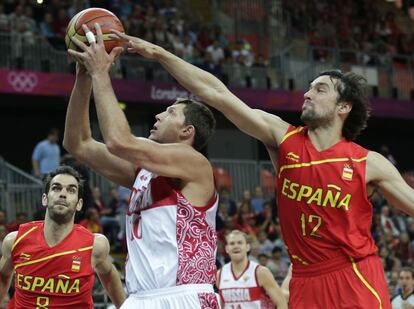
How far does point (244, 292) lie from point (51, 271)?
428 cm

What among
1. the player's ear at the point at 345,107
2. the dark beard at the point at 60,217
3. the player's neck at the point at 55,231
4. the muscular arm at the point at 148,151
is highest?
the player's ear at the point at 345,107

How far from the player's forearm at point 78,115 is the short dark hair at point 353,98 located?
1.55 metres

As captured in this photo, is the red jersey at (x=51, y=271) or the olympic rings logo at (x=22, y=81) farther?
the olympic rings logo at (x=22, y=81)

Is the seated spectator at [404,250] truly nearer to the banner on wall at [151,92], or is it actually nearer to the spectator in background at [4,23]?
the banner on wall at [151,92]

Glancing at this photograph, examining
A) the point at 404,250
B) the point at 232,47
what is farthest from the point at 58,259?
the point at 232,47

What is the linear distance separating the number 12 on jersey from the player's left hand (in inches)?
60.1

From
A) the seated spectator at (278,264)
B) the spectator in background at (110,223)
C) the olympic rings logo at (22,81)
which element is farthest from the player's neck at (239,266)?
the olympic rings logo at (22,81)

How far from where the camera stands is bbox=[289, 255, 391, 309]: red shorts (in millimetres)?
5855

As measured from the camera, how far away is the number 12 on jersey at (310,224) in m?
5.91

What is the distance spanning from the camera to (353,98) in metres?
6.17

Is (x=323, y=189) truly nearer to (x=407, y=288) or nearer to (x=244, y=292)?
(x=244, y=292)

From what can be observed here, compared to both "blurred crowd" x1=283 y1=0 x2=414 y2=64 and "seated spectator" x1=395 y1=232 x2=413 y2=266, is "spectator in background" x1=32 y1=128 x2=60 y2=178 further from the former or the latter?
"blurred crowd" x1=283 y1=0 x2=414 y2=64

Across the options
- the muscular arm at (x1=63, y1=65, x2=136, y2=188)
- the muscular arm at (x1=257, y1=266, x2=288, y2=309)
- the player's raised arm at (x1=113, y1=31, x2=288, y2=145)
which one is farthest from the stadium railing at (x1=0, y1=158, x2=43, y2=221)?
the player's raised arm at (x1=113, y1=31, x2=288, y2=145)

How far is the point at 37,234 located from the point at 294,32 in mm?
19758
